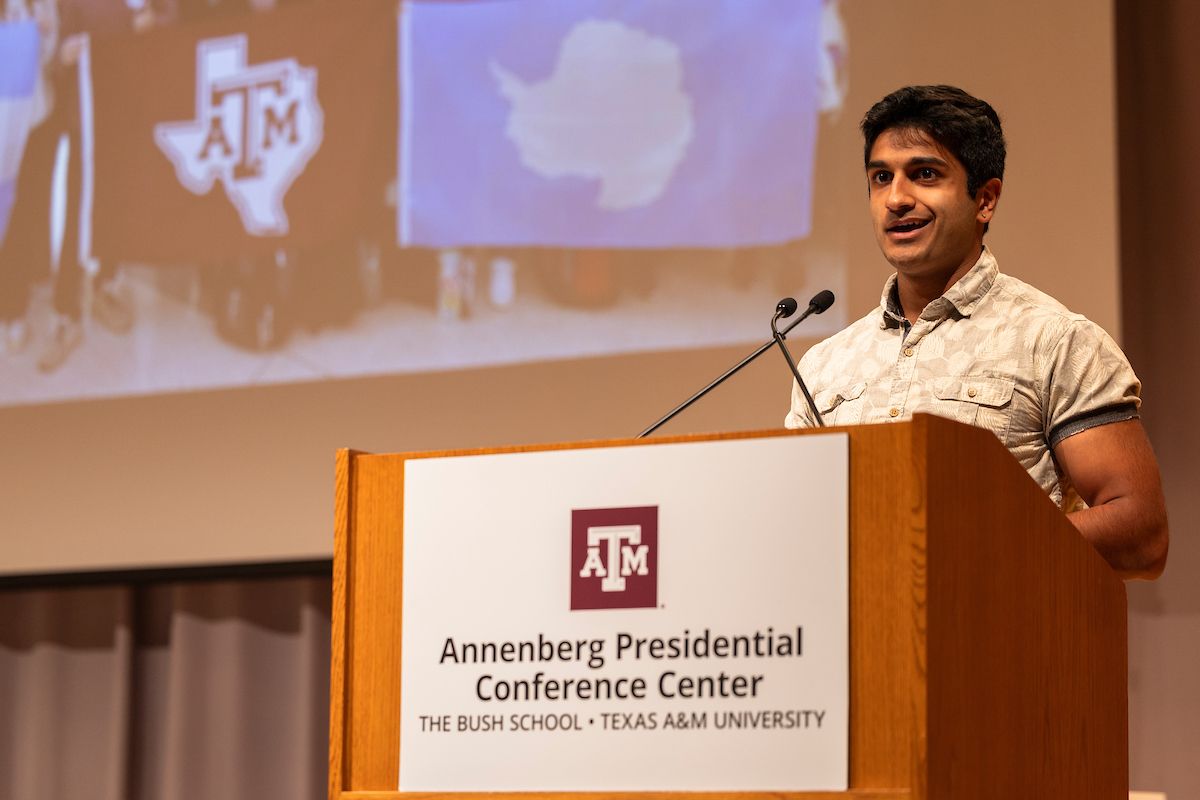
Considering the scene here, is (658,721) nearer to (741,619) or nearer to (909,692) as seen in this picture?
(741,619)

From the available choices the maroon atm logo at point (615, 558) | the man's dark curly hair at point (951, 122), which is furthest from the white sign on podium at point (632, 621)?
the man's dark curly hair at point (951, 122)

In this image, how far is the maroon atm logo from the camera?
1.50m

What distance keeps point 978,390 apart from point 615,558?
0.63m

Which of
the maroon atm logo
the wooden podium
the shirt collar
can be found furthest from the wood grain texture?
the shirt collar

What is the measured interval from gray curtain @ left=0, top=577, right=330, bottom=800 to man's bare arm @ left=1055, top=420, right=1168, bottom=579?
3.22 meters

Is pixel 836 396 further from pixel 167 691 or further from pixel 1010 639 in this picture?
pixel 167 691

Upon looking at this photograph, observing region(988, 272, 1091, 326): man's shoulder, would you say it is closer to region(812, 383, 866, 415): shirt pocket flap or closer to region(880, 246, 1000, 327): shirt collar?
region(880, 246, 1000, 327): shirt collar

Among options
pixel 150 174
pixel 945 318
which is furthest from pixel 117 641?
pixel 945 318

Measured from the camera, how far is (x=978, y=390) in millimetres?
1932

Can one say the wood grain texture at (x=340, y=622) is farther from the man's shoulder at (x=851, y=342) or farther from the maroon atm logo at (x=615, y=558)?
the man's shoulder at (x=851, y=342)

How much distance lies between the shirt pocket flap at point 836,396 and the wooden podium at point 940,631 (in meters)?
0.43

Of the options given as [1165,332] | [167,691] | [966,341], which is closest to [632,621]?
[966,341]

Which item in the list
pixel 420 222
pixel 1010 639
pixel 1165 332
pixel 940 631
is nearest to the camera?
pixel 940 631

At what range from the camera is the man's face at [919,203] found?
1.97 m
